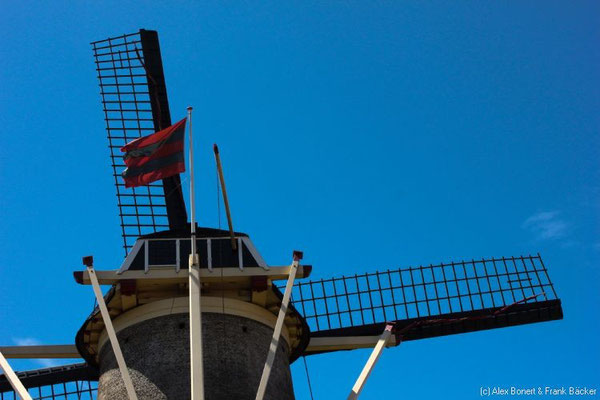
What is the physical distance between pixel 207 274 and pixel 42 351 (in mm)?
4334

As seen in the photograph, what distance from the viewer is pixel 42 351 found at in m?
18.6

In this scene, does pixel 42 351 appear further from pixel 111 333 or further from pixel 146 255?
pixel 111 333

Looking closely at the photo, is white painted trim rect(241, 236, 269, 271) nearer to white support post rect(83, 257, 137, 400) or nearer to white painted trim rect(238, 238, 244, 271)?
white painted trim rect(238, 238, 244, 271)

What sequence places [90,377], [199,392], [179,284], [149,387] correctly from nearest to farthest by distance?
1. [199,392]
2. [149,387]
3. [179,284]
4. [90,377]

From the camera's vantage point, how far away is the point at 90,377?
77.5 feet

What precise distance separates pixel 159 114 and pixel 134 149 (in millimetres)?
6435

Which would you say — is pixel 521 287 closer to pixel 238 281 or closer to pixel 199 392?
pixel 238 281

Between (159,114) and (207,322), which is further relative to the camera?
(159,114)

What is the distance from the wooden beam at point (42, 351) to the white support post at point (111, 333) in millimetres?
3190

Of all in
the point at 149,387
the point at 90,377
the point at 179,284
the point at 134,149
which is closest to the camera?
the point at 149,387

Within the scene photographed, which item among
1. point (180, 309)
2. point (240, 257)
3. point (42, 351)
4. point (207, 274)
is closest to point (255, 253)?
point (240, 257)

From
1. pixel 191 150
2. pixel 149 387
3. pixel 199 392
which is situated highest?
pixel 191 150

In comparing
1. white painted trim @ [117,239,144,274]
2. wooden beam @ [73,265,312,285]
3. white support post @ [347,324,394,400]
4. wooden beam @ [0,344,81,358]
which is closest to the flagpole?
wooden beam @ [73,265,312,285]

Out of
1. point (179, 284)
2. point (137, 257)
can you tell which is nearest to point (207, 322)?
point (179, 284)
